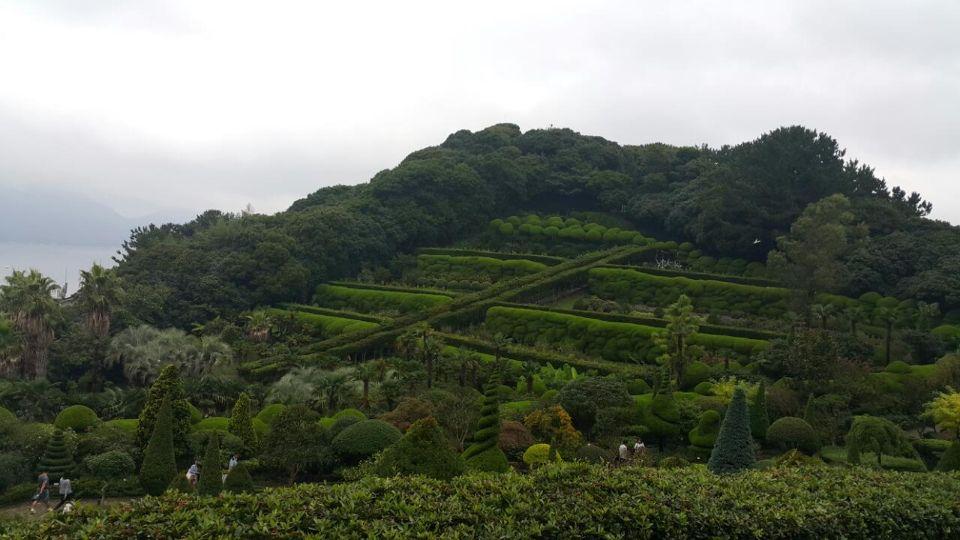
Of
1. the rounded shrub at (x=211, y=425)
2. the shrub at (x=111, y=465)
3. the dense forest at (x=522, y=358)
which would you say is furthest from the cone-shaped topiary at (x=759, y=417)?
the shrub at (x=111, y=465)

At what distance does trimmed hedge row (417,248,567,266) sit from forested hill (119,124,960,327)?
9.44ft

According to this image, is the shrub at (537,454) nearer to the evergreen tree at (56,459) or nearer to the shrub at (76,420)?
the evergreen tree at (56,459)

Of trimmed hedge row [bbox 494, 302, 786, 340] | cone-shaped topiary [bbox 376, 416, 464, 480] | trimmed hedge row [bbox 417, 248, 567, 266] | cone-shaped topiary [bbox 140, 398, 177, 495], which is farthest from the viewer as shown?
trimmed hedge row [bbox 417, 248, 567, 266]

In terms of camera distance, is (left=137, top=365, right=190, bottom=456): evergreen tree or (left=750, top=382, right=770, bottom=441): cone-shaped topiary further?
(left=750, top=382, right=770, bottom=441): cone-shaped topiary

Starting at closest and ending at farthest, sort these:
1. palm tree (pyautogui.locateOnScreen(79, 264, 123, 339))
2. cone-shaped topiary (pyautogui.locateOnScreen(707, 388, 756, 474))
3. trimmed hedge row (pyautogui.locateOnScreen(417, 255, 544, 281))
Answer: cone-shaped topiary (pyautogui.locateOnScreen(707, 388, 756, 474))
palm tree (pyautogui.locateOnScreen(79, 264, 123, 339))
trimmed hedge row (pyautogui.locateOnScreen(417, 255, 544, 281))

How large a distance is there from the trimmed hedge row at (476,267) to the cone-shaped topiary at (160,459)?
37.8 meters

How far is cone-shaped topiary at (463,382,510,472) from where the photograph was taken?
59.4 ft

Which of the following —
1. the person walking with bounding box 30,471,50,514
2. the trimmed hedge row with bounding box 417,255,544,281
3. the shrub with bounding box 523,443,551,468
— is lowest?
the person walking with bounding box 30,471,50,514

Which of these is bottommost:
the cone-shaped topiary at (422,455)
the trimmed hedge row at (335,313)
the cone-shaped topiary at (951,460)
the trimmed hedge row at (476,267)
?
the cone-shaped topiary at (951,460)

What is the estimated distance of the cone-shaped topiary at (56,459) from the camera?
21938mm

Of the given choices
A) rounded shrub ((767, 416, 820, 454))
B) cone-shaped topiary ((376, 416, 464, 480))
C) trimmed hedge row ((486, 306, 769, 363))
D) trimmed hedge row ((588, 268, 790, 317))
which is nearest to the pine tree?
cone-shaped topiary ((376, 416, 464, 480))

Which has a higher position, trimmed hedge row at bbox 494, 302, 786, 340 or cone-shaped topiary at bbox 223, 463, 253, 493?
trimmed hedge row at bbox 494, 302, 786, 340

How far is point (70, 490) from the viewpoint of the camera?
2053cm

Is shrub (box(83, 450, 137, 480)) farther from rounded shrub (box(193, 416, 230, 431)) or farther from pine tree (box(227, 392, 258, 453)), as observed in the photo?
rounded shrub (box(193, 416, 230, 431))
